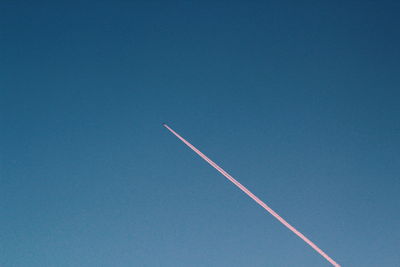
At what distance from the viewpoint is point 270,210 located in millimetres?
10234

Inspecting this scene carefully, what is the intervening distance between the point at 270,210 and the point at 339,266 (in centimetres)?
196

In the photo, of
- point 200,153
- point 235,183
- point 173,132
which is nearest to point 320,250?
point 235,183

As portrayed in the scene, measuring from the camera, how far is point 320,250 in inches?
390

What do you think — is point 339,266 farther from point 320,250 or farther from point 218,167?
point 218,167

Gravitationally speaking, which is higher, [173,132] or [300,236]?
[173,132]

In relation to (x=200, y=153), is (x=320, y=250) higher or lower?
lower

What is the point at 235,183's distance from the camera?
1046 cm

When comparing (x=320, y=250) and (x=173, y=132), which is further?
(x=173, y=132)

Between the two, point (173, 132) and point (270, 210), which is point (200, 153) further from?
point (270, 210)

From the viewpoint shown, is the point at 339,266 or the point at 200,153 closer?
the point at 339,266

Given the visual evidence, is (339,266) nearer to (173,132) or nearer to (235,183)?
(235,183)

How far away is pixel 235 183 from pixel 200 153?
1.13 meters

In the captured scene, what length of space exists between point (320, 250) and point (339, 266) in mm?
529

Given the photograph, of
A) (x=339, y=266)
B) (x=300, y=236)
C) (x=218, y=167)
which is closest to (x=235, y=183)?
(x=218, y=167)
